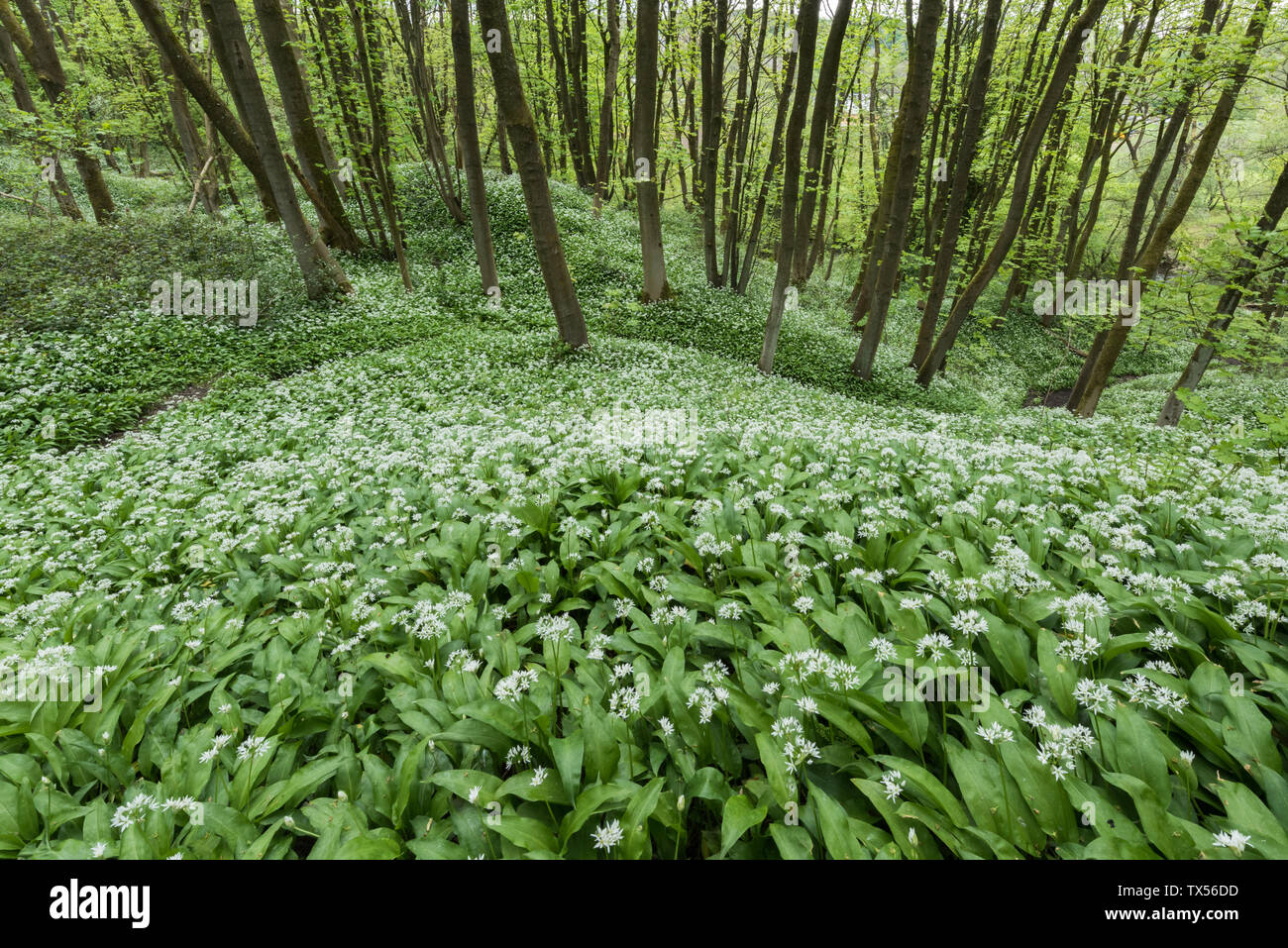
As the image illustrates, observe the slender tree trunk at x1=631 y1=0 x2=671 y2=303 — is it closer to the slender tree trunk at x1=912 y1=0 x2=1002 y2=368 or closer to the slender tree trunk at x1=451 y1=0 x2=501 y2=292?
the slender tree trunk at x1=451 y1=0 x2=501 y2=292

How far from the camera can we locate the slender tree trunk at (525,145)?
359 inches

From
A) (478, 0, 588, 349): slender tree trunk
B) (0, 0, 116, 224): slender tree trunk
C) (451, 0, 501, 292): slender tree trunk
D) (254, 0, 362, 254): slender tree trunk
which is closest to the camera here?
(478, 0, 588, 349): slender tree trunk

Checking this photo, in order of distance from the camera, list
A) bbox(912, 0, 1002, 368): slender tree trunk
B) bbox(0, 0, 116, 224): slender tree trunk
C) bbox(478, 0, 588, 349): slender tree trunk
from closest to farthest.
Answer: bbox(478, 0, 588, 349): slender tree trunk
bbox(912, 0, 1002, 368): slender tree trunk
bbox(0, 0, 116, 224): slender tree trunk

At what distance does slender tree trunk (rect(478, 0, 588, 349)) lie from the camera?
9125 millimetres

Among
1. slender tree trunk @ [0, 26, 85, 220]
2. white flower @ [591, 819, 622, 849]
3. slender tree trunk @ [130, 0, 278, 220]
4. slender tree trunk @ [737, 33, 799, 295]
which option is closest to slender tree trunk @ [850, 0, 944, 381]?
slender tree trunk @ [737, 33, 799, 295]

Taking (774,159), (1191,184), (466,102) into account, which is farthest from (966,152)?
(466,102)

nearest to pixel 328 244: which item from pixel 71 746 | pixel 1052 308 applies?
pixel 71 746

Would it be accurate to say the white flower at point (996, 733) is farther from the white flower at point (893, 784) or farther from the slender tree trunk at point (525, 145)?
the slender tree trunk at point (525, 145)

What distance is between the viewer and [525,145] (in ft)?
32.0

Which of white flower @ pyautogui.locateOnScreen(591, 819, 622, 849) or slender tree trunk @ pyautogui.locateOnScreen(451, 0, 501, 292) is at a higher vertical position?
slender tree trunk @ pyautogui.locateOnScreen(451, 0, 501, 292)

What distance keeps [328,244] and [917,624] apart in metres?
19.9

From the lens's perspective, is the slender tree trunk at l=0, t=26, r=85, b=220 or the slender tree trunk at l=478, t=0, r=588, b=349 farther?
the slender tree trunk at l=0, t=26, r=85, b=220

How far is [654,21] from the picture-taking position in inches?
488
